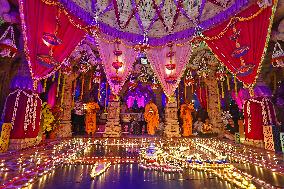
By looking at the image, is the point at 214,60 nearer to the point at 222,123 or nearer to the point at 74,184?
the point at 222,123

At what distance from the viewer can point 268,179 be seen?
3645 mm

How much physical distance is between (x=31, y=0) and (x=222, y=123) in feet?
40.6

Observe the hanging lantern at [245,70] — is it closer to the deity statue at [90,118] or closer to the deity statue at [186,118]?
the deity statue at [186,118]

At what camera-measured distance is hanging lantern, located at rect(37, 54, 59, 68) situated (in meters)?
5.98

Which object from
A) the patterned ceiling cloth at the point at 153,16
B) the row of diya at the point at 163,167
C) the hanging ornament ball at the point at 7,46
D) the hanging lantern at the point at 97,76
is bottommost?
the row of diya at the point at 163,167

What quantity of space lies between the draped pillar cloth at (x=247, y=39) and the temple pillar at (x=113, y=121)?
22.8 ft

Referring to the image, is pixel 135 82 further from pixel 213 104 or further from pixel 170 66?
pixel 213 104

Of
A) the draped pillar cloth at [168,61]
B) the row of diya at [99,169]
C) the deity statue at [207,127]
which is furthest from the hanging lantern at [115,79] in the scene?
the deity statue at [207,127]

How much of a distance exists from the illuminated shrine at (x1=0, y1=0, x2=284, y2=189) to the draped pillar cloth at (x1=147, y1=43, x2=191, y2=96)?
6cm

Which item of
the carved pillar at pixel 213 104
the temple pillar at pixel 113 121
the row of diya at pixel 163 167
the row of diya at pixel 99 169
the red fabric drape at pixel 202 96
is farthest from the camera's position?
the red fabric drape at pixel 202 96

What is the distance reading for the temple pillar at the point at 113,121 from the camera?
1195 cm

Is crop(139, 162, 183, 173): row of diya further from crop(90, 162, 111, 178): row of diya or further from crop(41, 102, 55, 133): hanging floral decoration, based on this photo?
crop(41, 102, 55, 133): hanging floral decoration

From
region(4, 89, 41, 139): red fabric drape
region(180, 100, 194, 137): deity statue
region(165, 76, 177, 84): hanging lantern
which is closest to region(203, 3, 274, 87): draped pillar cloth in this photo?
region(165, 76, 177, 84): hanging lantern

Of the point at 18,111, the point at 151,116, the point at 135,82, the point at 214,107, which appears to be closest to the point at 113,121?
the point at 151,116
